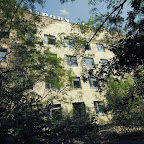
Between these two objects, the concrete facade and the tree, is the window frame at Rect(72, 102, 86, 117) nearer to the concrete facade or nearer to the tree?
the concrete facade

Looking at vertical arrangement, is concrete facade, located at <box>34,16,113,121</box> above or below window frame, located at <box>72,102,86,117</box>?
above

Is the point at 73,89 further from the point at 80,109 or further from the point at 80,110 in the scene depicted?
the point at 80,110

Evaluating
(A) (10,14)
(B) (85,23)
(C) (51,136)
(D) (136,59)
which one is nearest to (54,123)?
(C) (51,136)

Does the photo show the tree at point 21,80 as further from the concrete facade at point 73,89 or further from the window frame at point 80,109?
the concrete facade at point 73,89

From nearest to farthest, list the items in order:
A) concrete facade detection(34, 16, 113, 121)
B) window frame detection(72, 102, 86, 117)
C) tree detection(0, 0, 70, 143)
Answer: tree detection(0, 0, 70, 143), window frame detection(72, 102, 86, 117), concrete facade detection(34, 16, 113, 121)

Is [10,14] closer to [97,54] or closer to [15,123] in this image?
[15,123]

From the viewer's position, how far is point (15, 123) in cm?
346

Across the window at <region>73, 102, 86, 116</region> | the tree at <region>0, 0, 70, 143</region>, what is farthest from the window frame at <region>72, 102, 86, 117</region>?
the tree at <region>0, 0, 70, 143</region>

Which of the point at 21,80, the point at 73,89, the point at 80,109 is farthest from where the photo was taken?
the point at 73,89

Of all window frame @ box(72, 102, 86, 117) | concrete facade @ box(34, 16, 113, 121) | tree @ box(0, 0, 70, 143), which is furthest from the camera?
concrete facade @ box(34, 16, 113, 121)

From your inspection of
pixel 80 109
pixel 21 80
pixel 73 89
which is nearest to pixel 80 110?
pixel 80 109

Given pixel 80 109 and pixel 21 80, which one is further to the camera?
pixel 80 109

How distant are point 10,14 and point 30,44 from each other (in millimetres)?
2315

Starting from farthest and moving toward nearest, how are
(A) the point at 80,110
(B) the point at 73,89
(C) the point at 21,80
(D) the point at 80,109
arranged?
(B) the point at 73,89, (D) the point at 80,109, (A) the point at 80,110, (C) the point at 21,80
